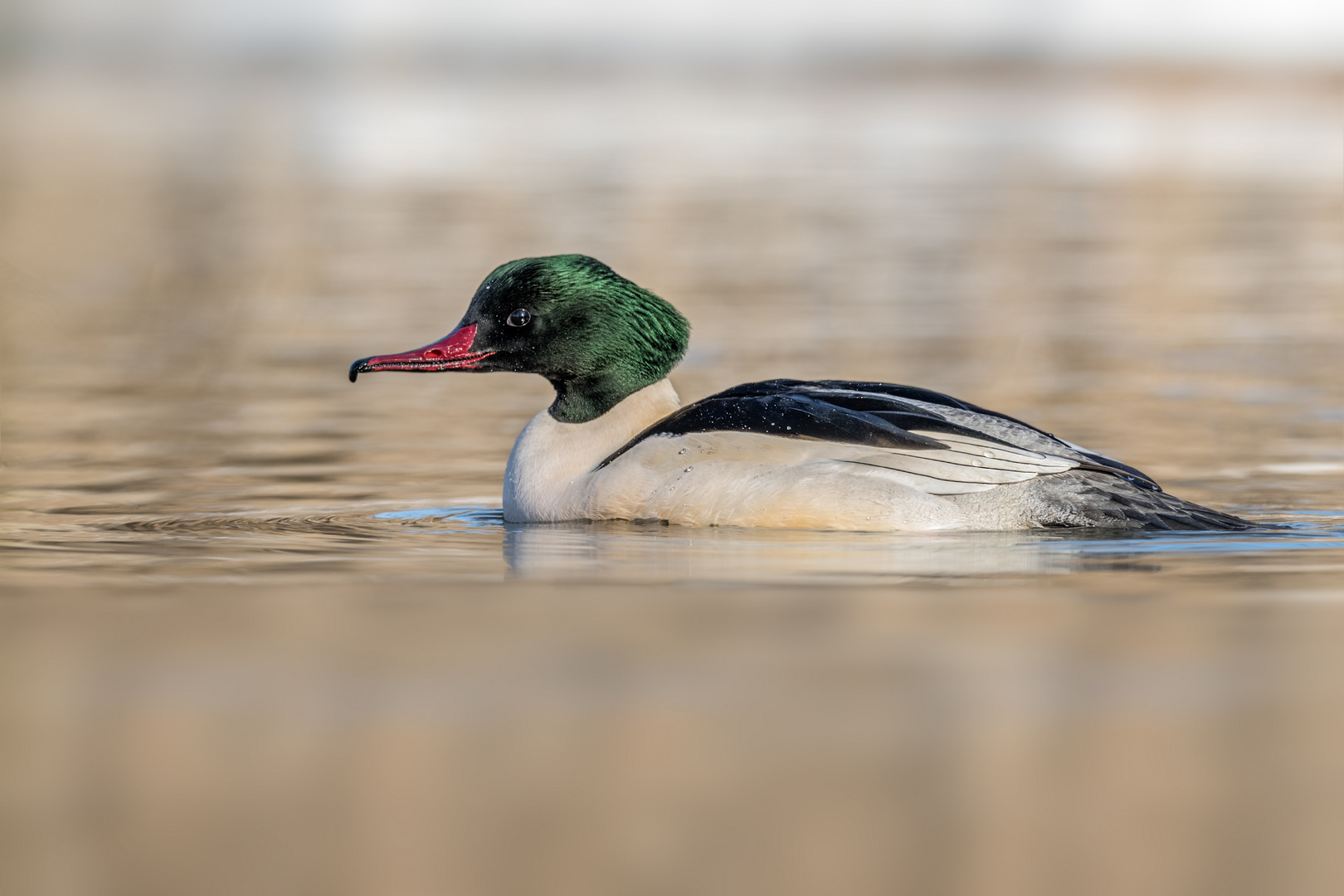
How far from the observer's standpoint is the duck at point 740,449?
690 cm

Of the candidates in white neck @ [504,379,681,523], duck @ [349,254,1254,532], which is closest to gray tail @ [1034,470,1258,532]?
duck @ [349,254,1254,532]

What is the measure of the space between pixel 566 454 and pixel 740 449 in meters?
0.90

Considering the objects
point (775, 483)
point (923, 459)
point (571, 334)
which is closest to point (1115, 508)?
point (923, 459)

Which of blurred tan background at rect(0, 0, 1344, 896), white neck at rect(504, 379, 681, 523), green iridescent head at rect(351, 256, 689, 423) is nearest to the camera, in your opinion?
blurred tan background at rect(0, 0, 1344, 896)

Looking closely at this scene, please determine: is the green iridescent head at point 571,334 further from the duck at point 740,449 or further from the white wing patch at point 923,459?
the white wing patch at point 923,459

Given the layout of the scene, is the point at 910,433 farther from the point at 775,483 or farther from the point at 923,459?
the point at 775,483

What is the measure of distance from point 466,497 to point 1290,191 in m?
20.5

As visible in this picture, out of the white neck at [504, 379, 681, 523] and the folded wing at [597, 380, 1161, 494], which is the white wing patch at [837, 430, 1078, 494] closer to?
the folded wing at [597, 380, 1161, 494]

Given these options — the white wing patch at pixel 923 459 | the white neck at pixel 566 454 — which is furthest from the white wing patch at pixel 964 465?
the white neck at pixel 566 454

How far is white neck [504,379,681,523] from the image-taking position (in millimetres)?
7555

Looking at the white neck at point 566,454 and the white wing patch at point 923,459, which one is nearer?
the white wing patch at point 923,459

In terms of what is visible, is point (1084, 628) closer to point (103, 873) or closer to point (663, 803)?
point (663, 803)

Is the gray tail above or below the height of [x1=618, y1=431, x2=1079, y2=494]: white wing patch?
below

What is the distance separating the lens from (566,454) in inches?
304
